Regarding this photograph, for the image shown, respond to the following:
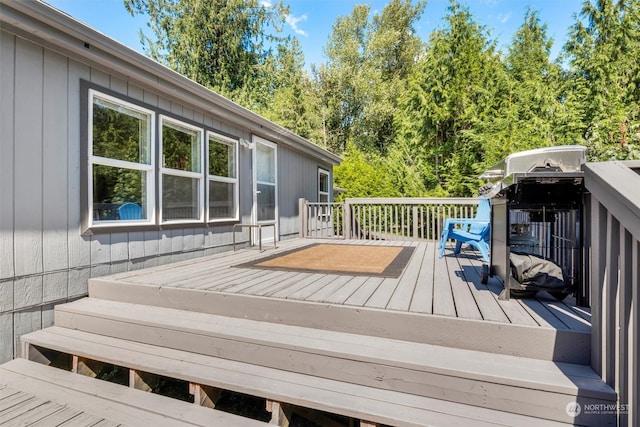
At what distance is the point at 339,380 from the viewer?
70.7 inches

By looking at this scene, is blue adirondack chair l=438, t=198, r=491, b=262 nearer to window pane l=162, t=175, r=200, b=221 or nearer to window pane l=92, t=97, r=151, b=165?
window pane l=162, t=175, r=200, b=221

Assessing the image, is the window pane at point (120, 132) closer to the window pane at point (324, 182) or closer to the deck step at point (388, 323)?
the deck step at point (388, 323)

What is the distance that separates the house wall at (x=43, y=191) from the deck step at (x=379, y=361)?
552 mm

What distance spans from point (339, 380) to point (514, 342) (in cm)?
96

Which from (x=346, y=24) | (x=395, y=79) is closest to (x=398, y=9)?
(x=346, y=24)

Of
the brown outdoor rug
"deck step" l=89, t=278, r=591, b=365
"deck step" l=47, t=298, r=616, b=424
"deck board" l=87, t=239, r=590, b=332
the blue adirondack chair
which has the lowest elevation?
"deck step" l=47, t=298, r=616, b=424

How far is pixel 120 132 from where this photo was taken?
3404 millimetres

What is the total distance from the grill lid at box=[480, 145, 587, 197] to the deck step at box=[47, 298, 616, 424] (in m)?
1.05

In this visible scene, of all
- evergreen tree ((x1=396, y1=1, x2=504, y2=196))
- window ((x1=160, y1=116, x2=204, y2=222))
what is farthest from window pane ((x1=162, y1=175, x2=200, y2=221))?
evergreen tree ((x1=396, y1=1, x2=504, y2=196))

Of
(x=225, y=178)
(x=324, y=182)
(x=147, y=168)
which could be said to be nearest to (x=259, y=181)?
(x=225, y=178)

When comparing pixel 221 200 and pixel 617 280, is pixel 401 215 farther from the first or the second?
pixel 617 280

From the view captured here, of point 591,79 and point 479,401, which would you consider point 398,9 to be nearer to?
point 591,79

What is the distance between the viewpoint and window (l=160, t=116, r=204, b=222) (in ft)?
13.0

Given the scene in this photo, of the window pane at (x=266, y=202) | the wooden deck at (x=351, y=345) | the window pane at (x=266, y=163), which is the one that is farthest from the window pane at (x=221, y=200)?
the wooden deck at (x=351, y=345)
